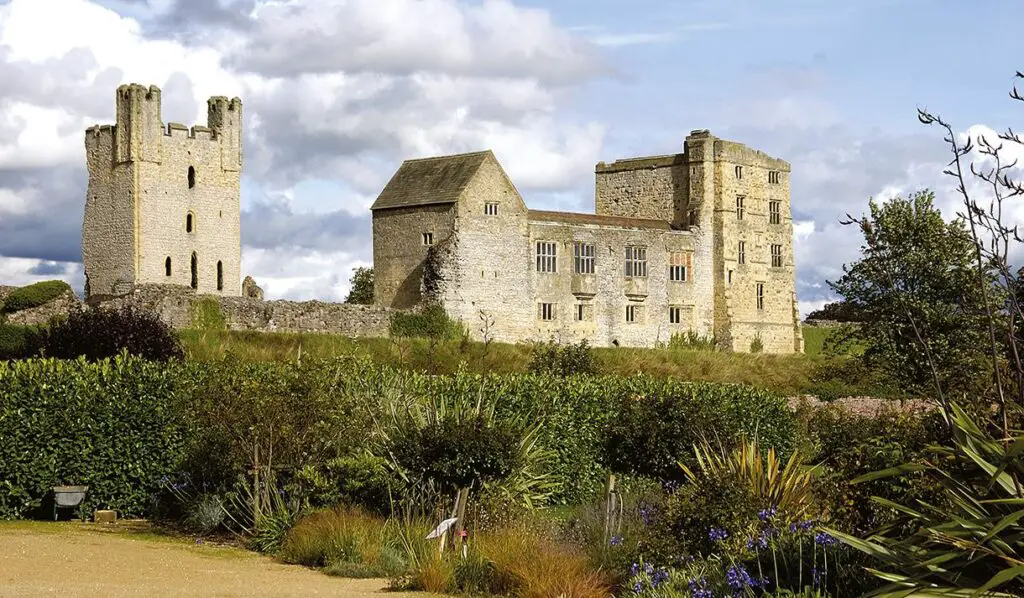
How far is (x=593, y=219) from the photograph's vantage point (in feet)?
200

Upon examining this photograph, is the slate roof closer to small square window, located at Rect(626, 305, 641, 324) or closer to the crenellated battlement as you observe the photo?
small square window, located at Rect(626, 305, 641, 324)

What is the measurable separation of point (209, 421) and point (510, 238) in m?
37.8

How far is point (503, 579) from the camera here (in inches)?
583

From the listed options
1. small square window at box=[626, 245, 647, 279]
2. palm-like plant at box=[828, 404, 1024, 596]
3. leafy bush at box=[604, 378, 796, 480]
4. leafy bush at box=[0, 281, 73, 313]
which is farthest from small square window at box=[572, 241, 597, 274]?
palm-like plant at box=[828, 404, 1024, 596]

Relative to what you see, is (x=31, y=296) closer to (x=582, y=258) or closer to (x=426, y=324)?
(x=426, y=324)

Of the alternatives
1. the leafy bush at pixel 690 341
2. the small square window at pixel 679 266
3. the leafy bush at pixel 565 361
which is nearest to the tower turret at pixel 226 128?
the small square window at pixel 679 266

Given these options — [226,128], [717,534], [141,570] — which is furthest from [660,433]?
[226,128]

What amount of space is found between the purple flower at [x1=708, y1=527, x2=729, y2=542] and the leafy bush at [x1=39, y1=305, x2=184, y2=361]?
776 inches

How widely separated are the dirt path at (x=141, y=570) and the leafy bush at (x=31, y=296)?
31.0 metres

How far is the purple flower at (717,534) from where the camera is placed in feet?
42.7

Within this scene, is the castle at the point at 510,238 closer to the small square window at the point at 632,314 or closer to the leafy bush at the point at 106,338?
the small square window at the point at 632,314

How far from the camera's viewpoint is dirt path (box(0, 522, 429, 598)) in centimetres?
1445

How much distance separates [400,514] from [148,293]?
110 feet

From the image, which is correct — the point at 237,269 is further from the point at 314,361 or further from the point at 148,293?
the point at 314,361
